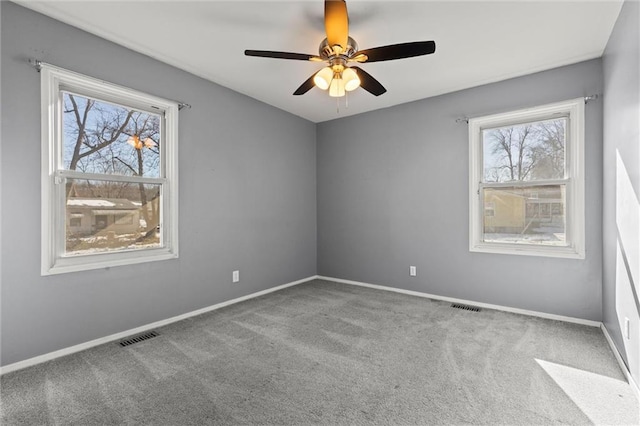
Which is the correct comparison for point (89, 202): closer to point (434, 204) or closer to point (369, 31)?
point (369, 31)

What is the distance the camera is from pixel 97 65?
2.54 metres

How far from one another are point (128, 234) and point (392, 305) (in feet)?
9.63

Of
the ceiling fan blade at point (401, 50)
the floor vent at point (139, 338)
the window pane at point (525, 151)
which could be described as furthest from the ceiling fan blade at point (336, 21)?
the floor vent at point (139, 338)

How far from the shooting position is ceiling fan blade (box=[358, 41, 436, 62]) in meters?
1.93

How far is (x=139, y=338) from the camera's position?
265 centimetres

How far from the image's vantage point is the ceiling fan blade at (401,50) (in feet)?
6.34

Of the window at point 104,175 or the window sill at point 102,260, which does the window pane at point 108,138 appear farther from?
the window sill at point 102,260

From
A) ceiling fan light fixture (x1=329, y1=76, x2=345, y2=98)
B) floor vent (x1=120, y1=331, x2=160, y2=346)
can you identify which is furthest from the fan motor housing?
floor vent (x1=120, y1=331, x2=160, y2=346)

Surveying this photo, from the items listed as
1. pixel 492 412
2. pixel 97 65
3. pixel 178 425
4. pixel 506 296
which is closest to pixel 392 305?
pixel 506 296

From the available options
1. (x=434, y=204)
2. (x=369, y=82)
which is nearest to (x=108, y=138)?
(x=369, y=82)

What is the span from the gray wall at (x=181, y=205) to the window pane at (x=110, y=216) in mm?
229

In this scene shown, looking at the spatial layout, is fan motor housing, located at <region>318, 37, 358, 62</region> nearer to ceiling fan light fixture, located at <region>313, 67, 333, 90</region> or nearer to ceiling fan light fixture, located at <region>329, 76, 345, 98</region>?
ceiling fan light fixture, located at <region>313, 67, 333, 90</region>

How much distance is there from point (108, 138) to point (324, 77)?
2.01 m

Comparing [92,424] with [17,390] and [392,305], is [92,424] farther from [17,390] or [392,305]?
[392,305]
